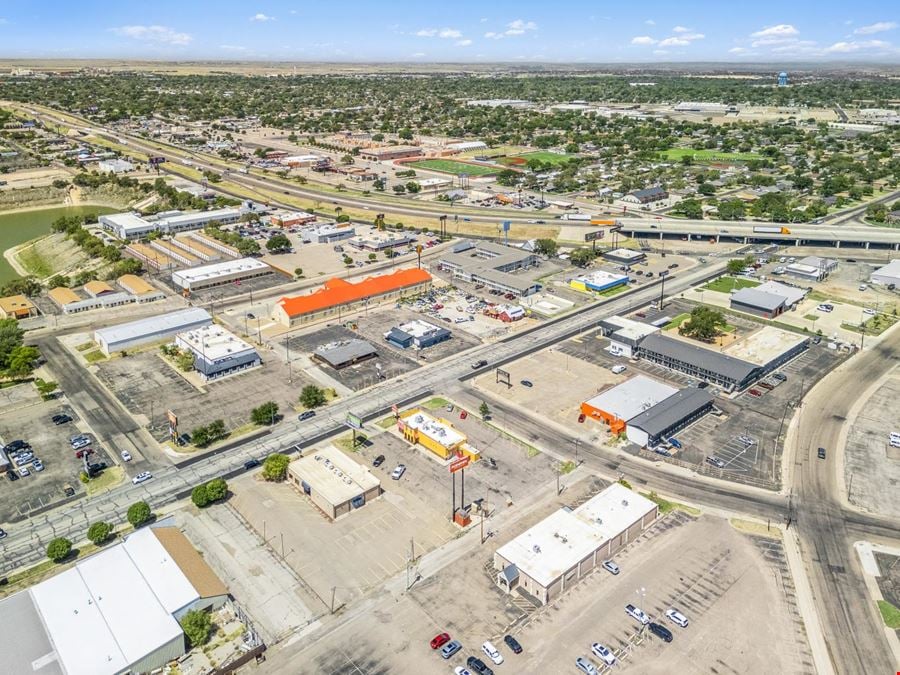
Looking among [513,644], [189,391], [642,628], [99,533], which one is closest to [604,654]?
[642,628]

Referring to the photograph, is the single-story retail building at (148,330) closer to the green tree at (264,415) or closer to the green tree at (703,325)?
the green tree at (264,415)

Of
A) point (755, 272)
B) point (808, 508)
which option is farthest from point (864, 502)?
point (755, 272)

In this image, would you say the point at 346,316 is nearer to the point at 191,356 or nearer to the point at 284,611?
the point at 191,356

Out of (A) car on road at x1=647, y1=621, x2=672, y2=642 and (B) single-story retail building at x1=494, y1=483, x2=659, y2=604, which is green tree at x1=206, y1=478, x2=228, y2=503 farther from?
(A) car on road at x1=647, y1=621, x2=672, y2=642

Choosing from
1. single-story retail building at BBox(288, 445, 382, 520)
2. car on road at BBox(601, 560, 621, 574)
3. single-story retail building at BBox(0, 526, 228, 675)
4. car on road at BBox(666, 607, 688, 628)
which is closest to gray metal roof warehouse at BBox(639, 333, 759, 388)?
car on road at BBox(601, 560, 621, 574)

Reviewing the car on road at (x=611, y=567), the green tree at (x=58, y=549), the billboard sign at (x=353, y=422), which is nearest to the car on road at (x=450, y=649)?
the car on road at (x=611, y=567)
